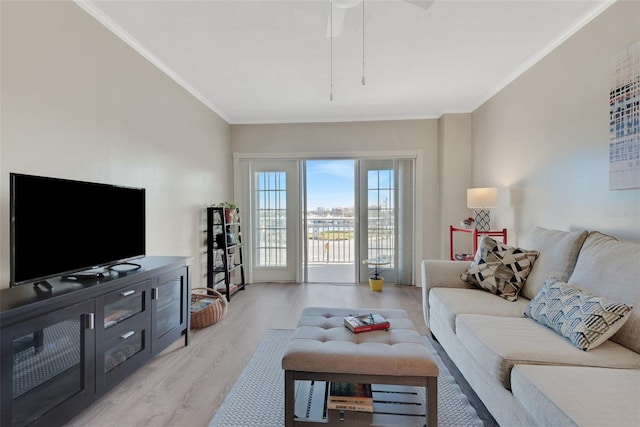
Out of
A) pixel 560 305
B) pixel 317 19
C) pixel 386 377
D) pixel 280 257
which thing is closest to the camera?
pixel 386 377

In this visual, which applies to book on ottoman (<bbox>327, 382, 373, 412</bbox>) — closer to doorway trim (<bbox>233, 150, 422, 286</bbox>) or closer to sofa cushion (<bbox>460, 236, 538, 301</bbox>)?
sofa cushion (<bbox>460, 236, 538, 301</bbox>)

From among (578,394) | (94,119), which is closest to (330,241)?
(94,119)

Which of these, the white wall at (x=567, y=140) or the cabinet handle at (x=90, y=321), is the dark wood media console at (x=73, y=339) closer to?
the cabinet handle at (x=90, y=321)

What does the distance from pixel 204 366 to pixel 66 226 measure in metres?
1.31

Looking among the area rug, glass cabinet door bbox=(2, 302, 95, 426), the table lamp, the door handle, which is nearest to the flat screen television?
glass cabinet door bbox=(2, 302, 95, 426)

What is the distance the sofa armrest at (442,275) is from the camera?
2.57 metres

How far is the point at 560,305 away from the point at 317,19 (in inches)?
94.2

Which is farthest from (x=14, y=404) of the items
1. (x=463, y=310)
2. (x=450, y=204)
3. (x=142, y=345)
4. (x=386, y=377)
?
(x=450, y=204)

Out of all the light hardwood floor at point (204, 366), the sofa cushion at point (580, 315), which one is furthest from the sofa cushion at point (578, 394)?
the light hardwood floor at point (204, 366)

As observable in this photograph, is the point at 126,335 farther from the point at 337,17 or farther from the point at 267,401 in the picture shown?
the point at 337,17

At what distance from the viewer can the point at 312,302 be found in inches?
148

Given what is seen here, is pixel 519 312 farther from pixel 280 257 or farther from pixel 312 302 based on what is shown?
pixel 280 257

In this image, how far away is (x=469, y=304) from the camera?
2096 millimetres

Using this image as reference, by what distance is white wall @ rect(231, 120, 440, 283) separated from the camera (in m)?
4.42
